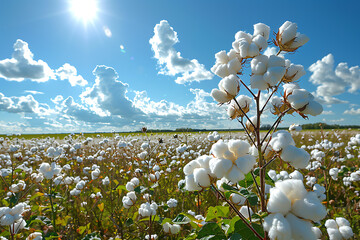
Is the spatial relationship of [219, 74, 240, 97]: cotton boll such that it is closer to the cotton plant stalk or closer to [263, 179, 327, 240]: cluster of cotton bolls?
the cotton plant stalk

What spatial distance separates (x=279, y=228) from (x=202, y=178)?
1.45 ft

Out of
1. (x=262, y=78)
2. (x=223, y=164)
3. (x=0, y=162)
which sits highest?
(x=262, y=78)

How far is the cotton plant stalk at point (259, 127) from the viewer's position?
0.84 metres

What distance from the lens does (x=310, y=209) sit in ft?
2.65

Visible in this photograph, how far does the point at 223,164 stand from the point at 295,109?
1.98ft

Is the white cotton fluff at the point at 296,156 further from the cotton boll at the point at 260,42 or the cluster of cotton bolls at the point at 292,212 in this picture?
the cotton boll at the point at 260,42

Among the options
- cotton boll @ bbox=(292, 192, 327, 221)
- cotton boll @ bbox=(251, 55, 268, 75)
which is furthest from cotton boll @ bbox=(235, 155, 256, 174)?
cotton boll @ bbox=(251, 55, 268, 75)

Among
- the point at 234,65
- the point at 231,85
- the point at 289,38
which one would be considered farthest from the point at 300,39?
the point at 231,85

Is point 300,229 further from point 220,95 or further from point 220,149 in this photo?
point 220,95

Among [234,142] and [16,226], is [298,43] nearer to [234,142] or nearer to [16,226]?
[234,142]

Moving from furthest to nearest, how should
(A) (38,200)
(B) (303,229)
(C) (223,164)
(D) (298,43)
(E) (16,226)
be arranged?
(A) (38,200) → (E) (16,226) → (D) (298,43) → (C) (223,164) → (B) (303,229)

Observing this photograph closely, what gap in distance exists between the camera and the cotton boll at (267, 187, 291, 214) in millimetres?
822

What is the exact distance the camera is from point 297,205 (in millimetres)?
832

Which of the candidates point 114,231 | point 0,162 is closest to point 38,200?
point 114,231
